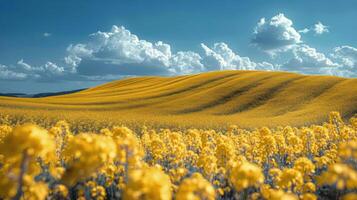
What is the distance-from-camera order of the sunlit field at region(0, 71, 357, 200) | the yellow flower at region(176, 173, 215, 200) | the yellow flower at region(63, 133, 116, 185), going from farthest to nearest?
the sunlit field at region(0, 71, 357, 200) < the yellow flower at region(176, 173, 215, 200) < the yellow flower at region(63, 133, 116, 185)

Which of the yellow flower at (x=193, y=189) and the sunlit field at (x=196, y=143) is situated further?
the sunlit field at (x=196, y=143)

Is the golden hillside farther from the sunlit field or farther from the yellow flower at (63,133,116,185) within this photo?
the yellow flower at (63,133,116,185)

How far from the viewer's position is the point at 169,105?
48.1m

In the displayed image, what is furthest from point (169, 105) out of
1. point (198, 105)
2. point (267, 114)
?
point (267, 114)

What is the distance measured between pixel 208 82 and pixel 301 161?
2235 inches

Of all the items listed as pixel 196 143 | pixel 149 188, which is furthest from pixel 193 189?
pixel 196 143

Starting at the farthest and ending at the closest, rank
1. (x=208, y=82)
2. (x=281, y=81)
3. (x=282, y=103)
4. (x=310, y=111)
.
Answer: (x=208, y=82) → (x=281, y=81) → (x=282, y=103) → (x=310, y=111)

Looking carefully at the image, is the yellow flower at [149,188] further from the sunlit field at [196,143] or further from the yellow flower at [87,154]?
the yellow flower at [87,154]

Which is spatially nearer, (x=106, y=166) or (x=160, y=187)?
(x=160, y=187)

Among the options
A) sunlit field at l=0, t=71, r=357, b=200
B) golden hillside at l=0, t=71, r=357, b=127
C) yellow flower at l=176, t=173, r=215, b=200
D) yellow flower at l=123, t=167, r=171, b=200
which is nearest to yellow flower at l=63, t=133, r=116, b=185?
sunlit field at l=0, t=71, r=357, b=200

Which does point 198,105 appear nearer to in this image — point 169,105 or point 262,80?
point 169,105

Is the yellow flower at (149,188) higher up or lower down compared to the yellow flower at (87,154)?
lower down

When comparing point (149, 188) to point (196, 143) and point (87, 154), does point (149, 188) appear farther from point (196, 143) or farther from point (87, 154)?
point (196, 143)

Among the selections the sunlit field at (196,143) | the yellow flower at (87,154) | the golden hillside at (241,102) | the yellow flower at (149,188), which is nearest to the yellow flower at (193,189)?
the sunlit field at (196,143)
